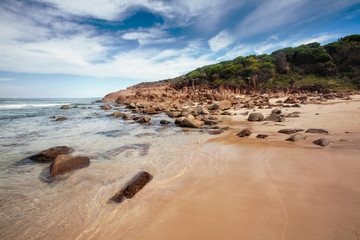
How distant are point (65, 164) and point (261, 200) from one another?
4.38m

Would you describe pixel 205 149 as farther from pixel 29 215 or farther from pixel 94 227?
pixel 29 215

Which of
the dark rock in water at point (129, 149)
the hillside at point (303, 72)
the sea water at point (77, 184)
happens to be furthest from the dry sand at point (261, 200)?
the hillside at point (303, 72)

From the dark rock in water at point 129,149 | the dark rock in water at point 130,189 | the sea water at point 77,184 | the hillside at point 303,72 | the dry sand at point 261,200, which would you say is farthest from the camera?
the hillside at point 303,72

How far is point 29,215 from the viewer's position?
2.39 m

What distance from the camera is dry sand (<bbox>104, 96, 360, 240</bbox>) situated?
1763 millimetres

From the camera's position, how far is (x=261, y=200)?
2295 millimetres

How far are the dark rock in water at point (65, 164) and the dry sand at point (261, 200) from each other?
2289 millimetres

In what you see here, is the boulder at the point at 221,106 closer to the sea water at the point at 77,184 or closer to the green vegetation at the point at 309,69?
the sea water at the point at 77,184

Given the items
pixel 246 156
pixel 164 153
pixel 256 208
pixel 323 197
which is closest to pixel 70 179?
pixel 164 153

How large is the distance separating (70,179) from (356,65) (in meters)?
43.8

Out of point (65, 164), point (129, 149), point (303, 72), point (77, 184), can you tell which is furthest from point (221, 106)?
point (303, 72)

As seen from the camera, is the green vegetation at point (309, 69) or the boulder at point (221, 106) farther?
the green vegetation at point (309, 69)

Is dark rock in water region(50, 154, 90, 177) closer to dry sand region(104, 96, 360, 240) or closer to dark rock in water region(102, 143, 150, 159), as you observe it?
dark rock in water region(102, 143, 150, 159)

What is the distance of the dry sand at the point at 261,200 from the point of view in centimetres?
176
